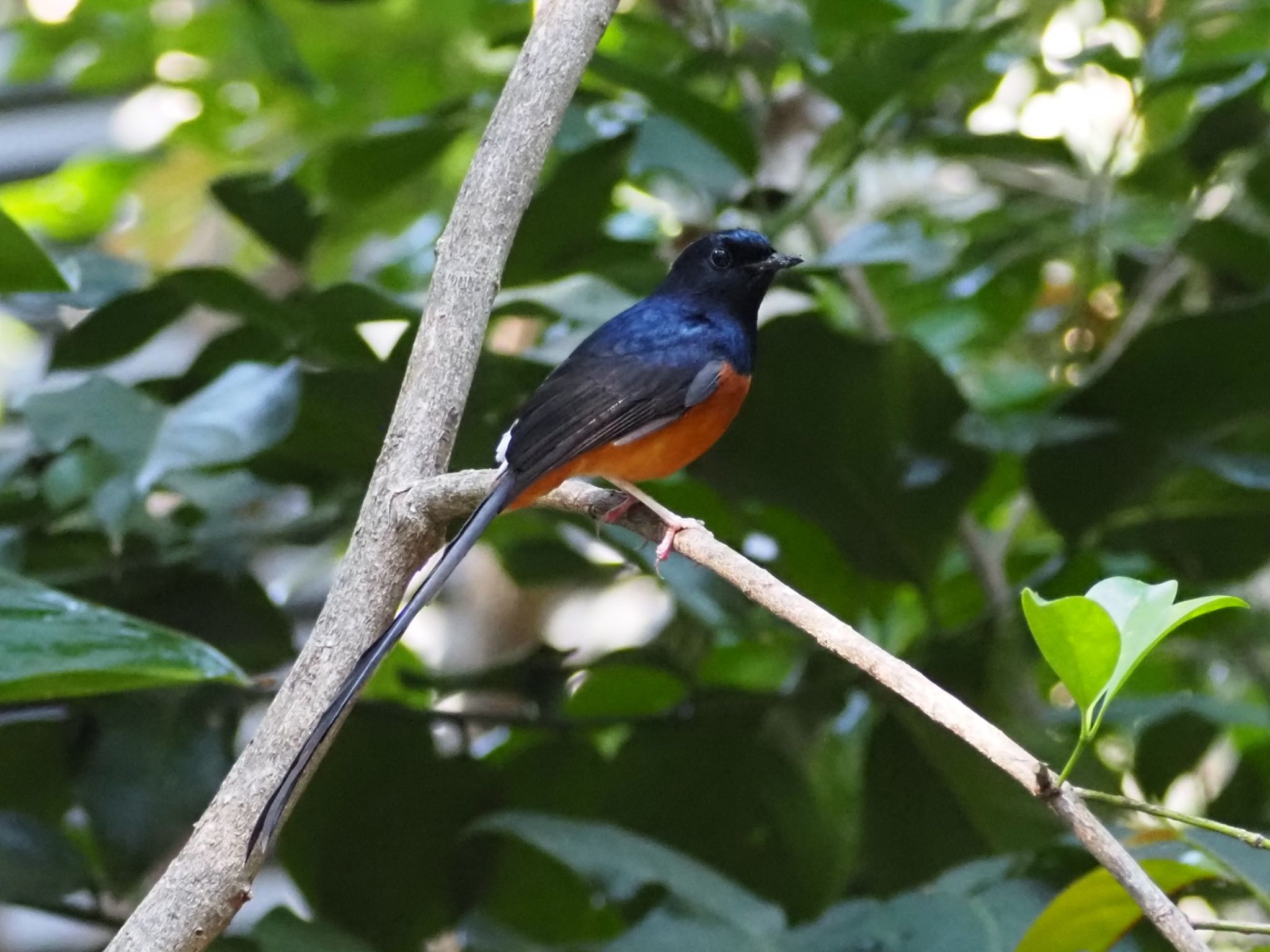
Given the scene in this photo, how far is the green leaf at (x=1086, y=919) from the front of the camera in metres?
1.42

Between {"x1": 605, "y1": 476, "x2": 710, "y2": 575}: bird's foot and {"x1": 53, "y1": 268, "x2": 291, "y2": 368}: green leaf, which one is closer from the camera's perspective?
{"x1": 605, "y1": 476, "x2": 710, "y2": 575}: bird's foot

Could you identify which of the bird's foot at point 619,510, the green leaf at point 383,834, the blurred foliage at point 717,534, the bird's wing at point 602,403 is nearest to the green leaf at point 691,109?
the blurred foliage at point 717,534

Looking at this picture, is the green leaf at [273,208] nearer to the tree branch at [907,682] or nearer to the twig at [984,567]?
the tree branch at [907,682]

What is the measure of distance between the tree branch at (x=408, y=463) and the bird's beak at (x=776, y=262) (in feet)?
2.23

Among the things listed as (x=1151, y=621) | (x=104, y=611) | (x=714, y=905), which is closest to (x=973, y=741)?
(x=1151, y=621)

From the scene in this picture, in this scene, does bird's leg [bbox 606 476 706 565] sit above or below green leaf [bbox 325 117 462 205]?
below

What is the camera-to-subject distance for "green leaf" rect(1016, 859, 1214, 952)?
1423 mm

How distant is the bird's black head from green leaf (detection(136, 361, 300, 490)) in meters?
0.75

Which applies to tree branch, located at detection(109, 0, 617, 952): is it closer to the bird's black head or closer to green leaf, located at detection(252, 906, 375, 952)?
green leaf, located at detection(252, 906, 375, 952)

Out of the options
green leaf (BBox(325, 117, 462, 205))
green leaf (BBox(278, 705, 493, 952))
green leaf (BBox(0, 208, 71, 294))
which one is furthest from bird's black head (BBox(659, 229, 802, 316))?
green leaf (BBox(0, 208, 71, 294))

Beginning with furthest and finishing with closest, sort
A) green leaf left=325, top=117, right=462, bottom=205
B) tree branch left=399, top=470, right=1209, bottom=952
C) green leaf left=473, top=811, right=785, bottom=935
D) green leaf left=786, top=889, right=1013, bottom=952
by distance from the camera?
green leaf left=325, top=117, right=462, bottom=205 → green leaf left=473, top=811, right=785, bottom=935 → green leaf left=786, top=889, right=1013, bottom=952 → tree branch left=399, top=470, right=1209, bottom=952

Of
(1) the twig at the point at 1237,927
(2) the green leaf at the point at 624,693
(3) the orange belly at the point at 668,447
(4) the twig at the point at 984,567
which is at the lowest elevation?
(2) the green leaf at the point at 624,693

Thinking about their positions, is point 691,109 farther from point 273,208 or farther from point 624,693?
point 624,693

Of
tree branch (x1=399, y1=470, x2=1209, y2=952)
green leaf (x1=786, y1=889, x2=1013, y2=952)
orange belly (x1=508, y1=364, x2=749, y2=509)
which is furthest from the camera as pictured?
orange belly (x1=508, y1=364, x2=749, y2=509)
